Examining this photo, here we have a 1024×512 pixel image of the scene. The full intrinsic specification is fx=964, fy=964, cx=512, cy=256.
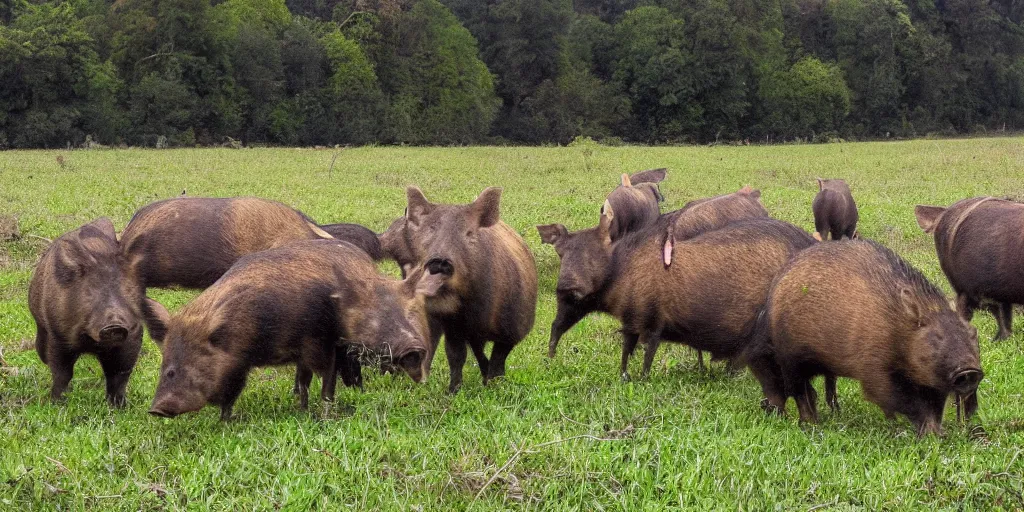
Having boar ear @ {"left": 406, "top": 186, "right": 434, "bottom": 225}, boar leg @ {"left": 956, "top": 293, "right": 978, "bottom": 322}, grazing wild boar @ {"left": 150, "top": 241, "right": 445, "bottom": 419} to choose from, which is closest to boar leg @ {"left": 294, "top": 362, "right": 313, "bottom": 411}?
grazing wild boar @ {"left": 150, "top": 241, "right": 445, "bottom": 419}

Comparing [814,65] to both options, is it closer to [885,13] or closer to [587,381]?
[885,13]

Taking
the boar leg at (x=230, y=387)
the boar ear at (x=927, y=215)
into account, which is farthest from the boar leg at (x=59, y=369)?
the boar ear at (x=927, y=215)

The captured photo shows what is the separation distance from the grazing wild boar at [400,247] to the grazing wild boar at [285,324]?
0.90 m

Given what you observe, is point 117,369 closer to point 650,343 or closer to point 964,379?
point 650,343

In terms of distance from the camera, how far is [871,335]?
17.2 feet

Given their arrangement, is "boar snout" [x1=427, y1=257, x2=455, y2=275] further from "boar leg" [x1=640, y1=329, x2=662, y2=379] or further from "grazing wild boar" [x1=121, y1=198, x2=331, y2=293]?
"boar leg" [x1=640, y1=329, x2=662, y2=379]

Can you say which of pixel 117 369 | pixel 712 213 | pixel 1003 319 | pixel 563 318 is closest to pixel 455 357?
pixel 563 318

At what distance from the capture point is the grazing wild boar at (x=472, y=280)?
6086mm

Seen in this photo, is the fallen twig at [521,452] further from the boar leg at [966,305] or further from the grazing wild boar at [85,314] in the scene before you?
the boar leg at [966,305]

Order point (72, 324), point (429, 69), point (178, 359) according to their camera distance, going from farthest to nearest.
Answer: point (429, 69) → point (72, 324) → point (178, 359)

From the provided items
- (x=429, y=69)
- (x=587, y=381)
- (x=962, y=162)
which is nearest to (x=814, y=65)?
(x=429, y=69)

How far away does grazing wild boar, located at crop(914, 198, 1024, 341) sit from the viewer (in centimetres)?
809

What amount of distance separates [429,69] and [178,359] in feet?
173

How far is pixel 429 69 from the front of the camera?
56500mm
